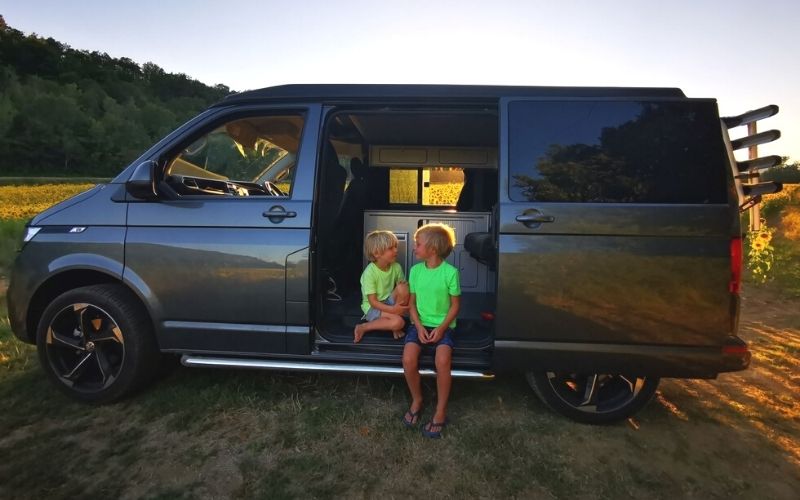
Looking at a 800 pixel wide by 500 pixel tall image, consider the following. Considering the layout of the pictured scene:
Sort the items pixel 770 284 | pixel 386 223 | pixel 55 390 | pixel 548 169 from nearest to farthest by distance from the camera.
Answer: pixel 548 169, pixel 55 390, pixel 386 223, pixel 770 284

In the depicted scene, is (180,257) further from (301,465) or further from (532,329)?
(532,329)

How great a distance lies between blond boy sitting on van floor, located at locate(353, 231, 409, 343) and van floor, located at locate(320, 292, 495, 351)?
8 cm

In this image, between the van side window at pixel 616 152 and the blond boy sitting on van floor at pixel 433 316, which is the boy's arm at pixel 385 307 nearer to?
the blond boy sitting on van floor at pixel 433 316

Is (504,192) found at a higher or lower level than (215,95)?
lower

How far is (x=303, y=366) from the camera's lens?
110 inches

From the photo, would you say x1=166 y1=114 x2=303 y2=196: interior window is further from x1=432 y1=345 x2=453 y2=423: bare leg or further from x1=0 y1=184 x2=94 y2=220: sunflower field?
x1=0 y1=184 x2=94 y2=220: sunflower field

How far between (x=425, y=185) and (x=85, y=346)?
363 cm

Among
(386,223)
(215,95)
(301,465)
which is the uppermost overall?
(215,95)

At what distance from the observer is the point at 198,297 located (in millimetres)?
2801

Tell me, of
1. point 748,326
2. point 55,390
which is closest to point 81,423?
point 55,390

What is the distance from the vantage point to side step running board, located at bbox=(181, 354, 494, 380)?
2.72 meters

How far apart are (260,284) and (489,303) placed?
7.64 feet

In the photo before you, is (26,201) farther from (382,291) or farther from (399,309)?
(399,309)

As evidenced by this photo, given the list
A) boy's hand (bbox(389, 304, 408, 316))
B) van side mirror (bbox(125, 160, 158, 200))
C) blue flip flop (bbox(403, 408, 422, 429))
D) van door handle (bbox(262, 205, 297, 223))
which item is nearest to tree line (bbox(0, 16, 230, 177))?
van side mirror (bbox(125, 160, 158, 200))
